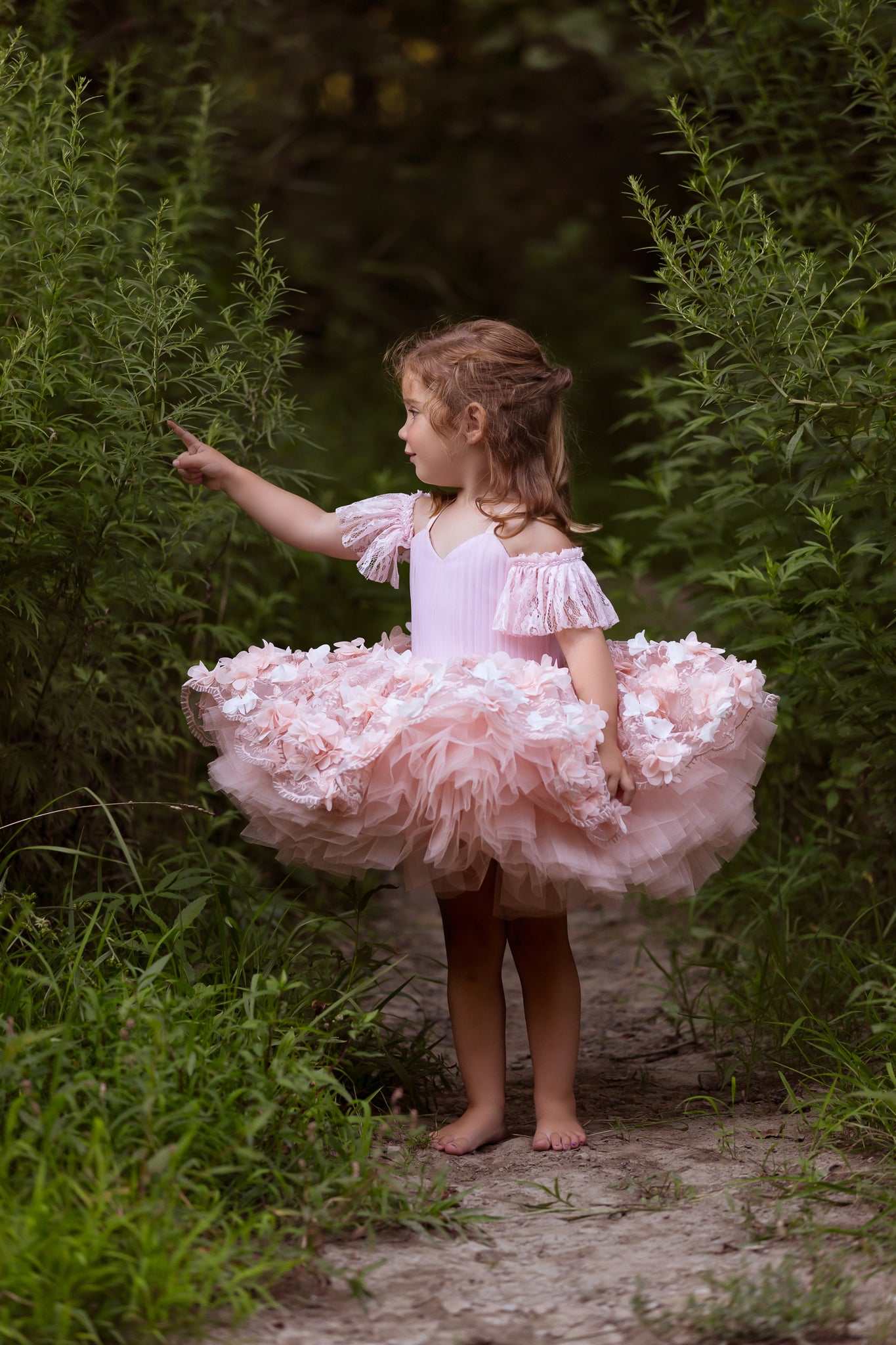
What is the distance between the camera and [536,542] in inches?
108

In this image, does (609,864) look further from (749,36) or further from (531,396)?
(749,36)

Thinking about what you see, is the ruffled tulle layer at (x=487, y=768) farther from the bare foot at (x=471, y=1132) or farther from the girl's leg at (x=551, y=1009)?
the bare foot at (x=471, y=1132)

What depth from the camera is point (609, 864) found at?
2.51 meters

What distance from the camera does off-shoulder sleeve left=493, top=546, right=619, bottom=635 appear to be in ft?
8.63

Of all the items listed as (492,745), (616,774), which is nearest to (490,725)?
(492,745)

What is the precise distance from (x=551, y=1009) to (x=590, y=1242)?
567 millimetres

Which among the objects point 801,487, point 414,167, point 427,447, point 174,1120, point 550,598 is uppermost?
point 414,167

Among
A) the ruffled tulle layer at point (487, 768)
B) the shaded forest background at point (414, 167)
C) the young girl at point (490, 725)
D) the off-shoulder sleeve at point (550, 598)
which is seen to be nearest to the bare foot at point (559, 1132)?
the young girl at point (490, 725)

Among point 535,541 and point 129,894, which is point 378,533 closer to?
point 535,541

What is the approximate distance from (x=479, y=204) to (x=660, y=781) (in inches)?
256

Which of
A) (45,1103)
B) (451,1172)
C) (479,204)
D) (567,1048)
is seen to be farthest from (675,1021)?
(479,204)

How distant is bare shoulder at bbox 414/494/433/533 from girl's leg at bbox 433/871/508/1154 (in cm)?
77

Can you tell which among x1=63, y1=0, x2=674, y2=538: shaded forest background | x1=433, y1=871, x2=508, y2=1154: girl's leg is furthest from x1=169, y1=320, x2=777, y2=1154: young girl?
x1=63, y1=0, x2=674, y2=538: shaded forest background

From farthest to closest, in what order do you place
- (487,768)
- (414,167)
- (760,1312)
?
(414,167)
(487,768)
(760,1312)
